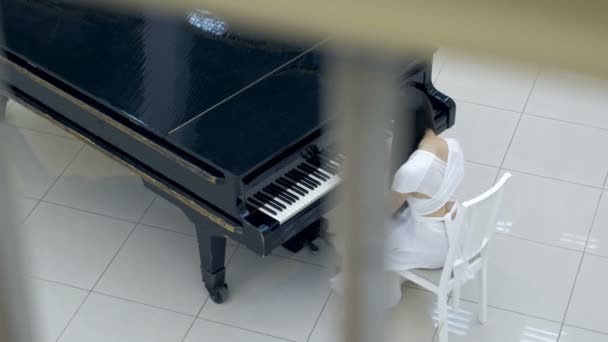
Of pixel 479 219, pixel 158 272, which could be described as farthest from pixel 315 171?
pixel 158 272

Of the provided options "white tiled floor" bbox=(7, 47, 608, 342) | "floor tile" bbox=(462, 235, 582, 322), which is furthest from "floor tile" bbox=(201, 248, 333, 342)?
"floor tile" bbox=(462, 235, 582, 322)

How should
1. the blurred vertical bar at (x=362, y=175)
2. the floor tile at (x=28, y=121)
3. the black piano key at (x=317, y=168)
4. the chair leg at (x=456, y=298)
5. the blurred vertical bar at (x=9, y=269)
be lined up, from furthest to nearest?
the floor tile at (x=28, y=121) → the chair leg at (x=456, y=298) → the black piano key at (x=317, y=168) → the blurred vertical bar at (x=9, y=269) → the blurred vertical bar at (x=362, y=175)

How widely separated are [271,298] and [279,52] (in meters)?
0.92

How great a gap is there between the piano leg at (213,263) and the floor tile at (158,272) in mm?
81

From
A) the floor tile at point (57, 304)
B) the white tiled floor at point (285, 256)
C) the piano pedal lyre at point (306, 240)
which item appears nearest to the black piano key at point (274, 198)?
the white tiled floor at point (285, 256)

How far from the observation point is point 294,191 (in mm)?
3406

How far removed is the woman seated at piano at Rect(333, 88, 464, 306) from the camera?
136 inches

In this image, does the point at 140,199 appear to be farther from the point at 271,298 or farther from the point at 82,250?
the point at 271,298

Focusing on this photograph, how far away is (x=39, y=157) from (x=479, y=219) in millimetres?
2003

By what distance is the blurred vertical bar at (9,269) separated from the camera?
41 centimetres

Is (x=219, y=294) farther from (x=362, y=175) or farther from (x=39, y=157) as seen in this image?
(x=362, y=175)

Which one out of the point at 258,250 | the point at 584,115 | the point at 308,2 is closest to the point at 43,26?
the point at 258,250

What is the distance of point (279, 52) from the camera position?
3.55 m

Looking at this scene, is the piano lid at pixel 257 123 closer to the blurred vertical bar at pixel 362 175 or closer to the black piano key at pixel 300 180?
the black piano key at pixel 300 180
